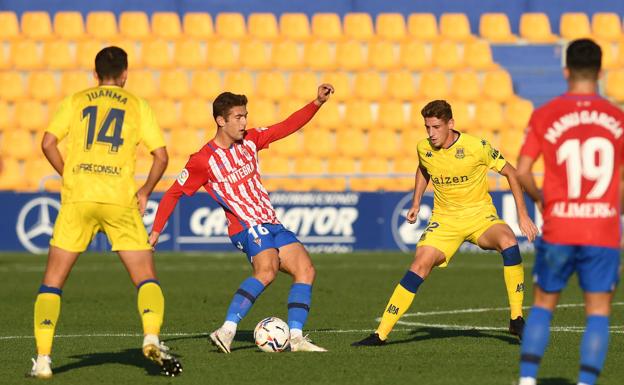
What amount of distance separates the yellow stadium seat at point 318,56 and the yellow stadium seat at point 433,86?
1.90m

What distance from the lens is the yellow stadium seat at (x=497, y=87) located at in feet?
88.1

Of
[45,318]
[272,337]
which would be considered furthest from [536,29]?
[45,318]

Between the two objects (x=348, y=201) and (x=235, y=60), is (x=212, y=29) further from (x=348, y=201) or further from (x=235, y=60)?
(x=348, y=201)

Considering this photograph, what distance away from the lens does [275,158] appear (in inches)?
974

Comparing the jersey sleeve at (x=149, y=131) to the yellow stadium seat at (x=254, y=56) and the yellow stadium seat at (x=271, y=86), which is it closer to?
the yellow stadium seat at (x=271, y=86)

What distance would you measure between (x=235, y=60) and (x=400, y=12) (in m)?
4.55

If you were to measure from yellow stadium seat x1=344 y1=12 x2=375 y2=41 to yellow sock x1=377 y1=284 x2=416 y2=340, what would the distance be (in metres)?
17.1

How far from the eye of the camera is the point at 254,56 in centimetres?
2662

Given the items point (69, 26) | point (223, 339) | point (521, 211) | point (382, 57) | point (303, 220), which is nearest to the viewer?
point (223, 339)

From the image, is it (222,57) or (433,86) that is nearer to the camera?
(433,86)

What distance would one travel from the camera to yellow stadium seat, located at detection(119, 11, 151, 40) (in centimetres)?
2706

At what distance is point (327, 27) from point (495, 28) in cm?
378

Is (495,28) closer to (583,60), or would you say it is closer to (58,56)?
(58,56)

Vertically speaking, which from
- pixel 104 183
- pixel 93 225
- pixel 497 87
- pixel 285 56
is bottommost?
pixel 93 225
